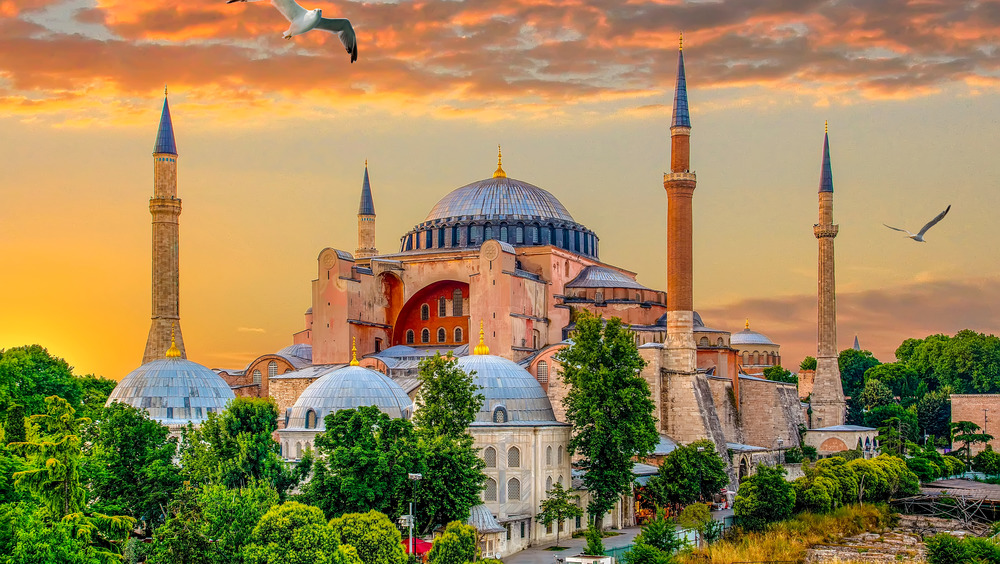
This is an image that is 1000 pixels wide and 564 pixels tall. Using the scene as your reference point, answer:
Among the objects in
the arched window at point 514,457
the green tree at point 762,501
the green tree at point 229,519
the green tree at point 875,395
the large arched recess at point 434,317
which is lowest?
the green tree at point 762,501

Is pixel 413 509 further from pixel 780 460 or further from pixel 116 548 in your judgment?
pixel 780 460

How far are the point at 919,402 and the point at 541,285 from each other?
2235 cm

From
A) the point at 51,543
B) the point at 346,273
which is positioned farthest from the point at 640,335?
the point at 51,543

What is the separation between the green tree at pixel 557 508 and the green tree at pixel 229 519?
7.18m

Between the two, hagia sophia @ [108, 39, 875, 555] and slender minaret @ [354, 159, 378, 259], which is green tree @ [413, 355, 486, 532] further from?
slender minaret @ [354, 159, 378, 259]

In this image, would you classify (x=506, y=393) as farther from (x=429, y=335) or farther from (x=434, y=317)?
(x=434, y=317)

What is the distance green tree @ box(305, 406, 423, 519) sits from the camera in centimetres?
2116

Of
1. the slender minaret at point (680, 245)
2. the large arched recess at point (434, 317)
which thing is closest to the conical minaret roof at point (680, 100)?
the slender minaret at point (680, 245)

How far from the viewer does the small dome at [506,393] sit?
25219 millimetres

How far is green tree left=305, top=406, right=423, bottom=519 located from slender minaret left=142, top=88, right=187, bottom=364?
44.3ft

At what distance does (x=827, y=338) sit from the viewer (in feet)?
137

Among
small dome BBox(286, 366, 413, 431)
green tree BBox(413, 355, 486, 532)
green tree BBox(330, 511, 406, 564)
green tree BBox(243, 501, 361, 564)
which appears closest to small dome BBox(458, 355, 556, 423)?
green tree BBox(413, 355, 486, 532)

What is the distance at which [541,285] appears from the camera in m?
34.8

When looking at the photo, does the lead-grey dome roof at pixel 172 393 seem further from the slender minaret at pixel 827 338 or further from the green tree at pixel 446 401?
the slender minaret at pixel 827 338
